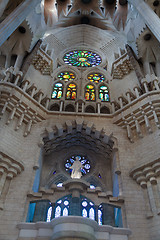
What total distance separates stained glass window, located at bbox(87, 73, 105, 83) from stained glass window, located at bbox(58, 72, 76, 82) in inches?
40.8

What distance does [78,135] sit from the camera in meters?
11.1

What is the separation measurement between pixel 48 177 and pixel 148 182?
467 centimetres

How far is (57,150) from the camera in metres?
11.6

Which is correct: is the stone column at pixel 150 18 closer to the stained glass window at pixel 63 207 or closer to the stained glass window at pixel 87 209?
the stained glass window at pixel 87 209

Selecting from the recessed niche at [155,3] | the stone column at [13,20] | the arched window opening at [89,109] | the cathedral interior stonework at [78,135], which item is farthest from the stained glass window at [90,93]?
the recessed niche at [155,3]

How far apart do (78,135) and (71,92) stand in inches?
124

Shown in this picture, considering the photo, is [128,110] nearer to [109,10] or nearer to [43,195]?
[43,195]

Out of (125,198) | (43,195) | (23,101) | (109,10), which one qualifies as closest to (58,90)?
(23,101)

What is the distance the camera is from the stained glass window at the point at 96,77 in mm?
14438

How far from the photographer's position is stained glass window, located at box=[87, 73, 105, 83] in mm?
14438

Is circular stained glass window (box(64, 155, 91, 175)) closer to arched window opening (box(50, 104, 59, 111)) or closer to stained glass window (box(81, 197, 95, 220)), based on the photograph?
stained glass window (box(81, 197, 95, 220))

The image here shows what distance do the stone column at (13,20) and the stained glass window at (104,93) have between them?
5723mm

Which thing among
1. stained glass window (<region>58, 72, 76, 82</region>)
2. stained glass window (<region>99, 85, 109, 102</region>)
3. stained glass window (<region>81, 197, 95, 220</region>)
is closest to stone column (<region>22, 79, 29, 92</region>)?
stained glass window (<region>58, 72, 76, 82</region>)

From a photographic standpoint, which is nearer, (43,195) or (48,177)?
(43,195)
